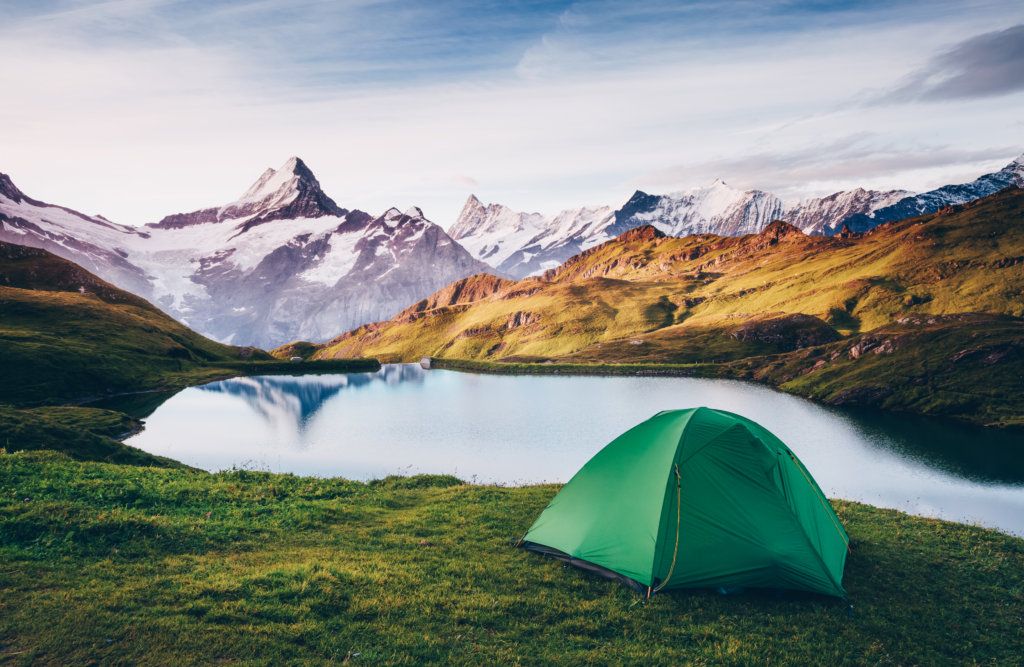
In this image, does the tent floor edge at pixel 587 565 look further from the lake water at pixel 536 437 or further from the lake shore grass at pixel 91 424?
the lake shore grass at pixel 91 424

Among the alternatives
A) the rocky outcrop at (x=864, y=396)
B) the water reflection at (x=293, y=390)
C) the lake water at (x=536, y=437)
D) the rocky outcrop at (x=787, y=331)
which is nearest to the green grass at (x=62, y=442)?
the lake water at (x=536, y=437)

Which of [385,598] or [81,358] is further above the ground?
[81,358]

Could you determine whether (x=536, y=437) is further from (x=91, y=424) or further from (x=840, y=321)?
(x=840, y=321)

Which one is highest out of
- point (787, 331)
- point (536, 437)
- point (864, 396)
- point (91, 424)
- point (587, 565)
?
point (787, 331)

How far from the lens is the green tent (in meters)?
13.0

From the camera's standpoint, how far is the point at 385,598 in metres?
11.6

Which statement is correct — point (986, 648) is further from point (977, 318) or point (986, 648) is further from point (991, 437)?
point (977, 318)

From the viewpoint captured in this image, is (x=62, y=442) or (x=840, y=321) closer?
(x=62, y=442)

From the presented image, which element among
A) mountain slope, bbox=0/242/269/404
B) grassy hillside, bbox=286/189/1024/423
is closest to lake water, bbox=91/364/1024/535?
mountain slope, bbox=0/242/269/404

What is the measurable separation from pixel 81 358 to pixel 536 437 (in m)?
72.8

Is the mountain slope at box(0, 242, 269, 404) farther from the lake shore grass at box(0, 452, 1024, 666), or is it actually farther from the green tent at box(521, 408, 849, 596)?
the green tent at box(521, 408, 849, 596)

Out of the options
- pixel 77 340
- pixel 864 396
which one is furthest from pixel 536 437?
pixel 77 340

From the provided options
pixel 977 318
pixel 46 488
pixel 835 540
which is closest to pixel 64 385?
pixel 46 488

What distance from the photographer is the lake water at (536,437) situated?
1335 inches
